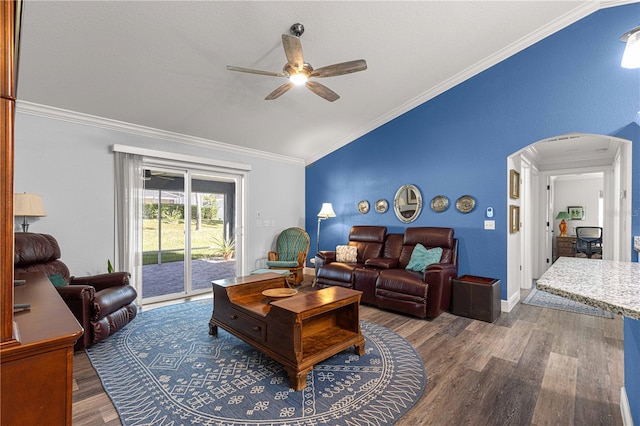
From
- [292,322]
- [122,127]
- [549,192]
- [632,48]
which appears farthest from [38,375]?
[549,192]

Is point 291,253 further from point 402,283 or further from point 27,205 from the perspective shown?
point 27,205

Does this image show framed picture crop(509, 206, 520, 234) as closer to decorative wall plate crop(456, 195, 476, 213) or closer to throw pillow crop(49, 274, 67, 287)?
decorative wall plate crop(456, 195, 476, 213)

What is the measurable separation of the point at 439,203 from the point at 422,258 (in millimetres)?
942

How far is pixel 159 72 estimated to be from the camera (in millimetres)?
3133

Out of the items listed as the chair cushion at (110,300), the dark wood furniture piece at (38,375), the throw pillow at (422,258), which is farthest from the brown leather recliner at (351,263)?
the dark wood furniture piece at (38,375)

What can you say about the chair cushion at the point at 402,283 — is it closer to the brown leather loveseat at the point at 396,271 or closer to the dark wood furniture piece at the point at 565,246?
the brown leather loveseat at the point at 396,271

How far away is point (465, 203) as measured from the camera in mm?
4148

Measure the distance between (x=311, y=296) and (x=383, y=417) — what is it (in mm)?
1047

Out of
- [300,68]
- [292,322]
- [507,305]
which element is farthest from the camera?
[507,305]

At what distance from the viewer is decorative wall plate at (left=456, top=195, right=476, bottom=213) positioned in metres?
4.09

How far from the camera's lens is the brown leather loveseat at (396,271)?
11.5 feet

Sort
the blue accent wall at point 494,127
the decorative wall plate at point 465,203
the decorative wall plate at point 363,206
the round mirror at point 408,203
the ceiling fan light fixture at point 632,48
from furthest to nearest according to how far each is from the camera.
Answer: the decorative wall plate at point 363,206, the round mirror at point 408,203, the decorative wall plate at point 465,203, the blue accent wall at point 494,127, the ceiling fan light fixture at point 632,48

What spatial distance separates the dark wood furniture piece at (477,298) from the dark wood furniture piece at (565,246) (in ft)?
15.0

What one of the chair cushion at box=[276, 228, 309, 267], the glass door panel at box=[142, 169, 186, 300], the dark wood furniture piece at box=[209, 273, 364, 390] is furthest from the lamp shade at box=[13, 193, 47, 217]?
the chair cushion at box=[276, 228, 309, 267]
